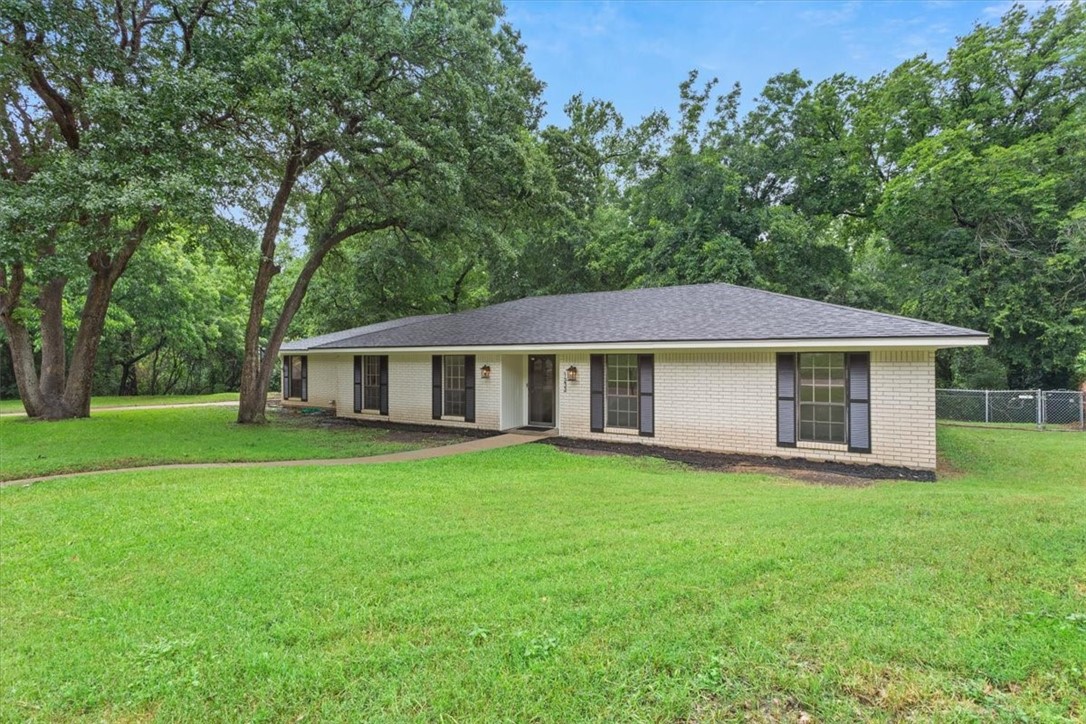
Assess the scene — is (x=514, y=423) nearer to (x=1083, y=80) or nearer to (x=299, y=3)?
(x=299, y=3)

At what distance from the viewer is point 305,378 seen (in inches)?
765

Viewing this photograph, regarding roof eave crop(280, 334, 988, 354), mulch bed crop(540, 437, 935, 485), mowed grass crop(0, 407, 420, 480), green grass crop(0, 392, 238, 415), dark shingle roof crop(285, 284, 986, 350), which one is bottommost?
mulch bed crop(540, 437, 935, 485)

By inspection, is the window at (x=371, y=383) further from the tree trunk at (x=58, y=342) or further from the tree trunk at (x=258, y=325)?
the tree trunk at (x=58, y=342)

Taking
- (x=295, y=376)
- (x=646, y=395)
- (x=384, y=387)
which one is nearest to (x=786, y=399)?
(x=646, y=395)

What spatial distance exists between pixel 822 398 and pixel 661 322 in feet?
12.0

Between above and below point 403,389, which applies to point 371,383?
above

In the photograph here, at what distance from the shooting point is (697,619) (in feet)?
9.92

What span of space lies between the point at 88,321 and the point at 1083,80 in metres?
31.5

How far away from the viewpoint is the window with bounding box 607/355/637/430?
11.7 metres

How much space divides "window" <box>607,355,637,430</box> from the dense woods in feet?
16.0

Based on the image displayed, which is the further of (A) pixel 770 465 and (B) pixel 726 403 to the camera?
(B) pixel 726 403

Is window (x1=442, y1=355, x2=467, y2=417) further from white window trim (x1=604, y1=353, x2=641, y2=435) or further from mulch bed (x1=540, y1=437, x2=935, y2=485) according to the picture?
white window trim (x1=604, y1=353, x2=641, y2=435)

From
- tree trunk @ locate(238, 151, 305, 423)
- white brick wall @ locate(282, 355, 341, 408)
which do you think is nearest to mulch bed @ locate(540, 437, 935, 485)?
tree trunk @ locate(238, 151, 305, 423)

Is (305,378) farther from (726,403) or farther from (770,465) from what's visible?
(770,465)
